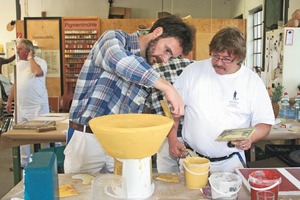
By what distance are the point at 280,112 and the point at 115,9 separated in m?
6.17

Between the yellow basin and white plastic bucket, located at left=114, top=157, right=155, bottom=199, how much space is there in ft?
0.12

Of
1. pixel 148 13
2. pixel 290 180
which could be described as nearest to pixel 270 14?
pixel 148 13

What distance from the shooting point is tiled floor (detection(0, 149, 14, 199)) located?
3.82 metres

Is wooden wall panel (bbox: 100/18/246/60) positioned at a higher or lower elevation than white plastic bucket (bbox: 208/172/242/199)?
higher

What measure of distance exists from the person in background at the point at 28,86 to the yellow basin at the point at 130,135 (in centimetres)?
314

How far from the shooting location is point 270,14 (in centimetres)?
604

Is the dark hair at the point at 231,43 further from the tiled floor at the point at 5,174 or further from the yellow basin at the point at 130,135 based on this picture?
the tiled floor at the point at 5,174

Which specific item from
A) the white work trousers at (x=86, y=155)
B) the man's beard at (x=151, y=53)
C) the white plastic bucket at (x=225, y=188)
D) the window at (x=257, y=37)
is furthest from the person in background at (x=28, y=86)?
the window at (x=257, y=37)

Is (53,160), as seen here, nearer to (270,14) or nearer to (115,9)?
(270,14)

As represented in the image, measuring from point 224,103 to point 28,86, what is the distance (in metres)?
2.97

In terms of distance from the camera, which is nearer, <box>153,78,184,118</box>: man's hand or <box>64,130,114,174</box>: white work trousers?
<box>153,78,184,118</box>: man's hand

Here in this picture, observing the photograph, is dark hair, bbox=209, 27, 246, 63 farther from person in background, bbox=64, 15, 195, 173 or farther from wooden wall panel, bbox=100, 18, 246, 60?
wooden wall panel, bbox=100, 18, 246, 60

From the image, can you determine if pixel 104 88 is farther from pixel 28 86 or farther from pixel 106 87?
pixel 28 86

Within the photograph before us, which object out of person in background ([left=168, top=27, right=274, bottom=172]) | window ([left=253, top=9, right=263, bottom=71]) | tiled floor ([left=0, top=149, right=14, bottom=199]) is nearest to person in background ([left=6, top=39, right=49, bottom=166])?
tiled floor ([left=0, top=149, right=14, bottom=199])
